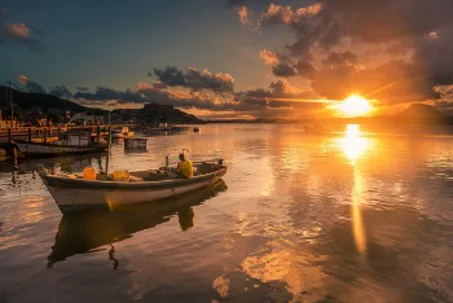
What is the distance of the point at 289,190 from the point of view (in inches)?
993

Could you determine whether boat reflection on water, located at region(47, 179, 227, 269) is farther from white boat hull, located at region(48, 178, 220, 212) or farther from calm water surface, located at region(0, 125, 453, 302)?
white boat hull, located at region(48, 178, 220, 212)

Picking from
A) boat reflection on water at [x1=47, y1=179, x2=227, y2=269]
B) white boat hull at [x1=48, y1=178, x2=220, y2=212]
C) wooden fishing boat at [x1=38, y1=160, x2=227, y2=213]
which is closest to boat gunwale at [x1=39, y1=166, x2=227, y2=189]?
wooden fishing boat at [x1=38, y1=160, x2=227, y2=213]

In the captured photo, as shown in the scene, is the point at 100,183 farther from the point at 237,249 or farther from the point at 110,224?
the point at 237,249

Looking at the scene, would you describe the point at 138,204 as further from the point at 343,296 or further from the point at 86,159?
the point at 86,159

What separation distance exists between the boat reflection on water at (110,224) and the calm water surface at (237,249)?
55mm

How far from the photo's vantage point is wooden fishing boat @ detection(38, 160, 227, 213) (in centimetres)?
1609

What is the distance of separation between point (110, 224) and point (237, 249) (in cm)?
722

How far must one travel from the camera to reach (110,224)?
16203mm

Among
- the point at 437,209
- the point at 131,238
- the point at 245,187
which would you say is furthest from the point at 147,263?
the point at 437,209

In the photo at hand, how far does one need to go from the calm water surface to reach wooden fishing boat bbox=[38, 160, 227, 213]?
67cm

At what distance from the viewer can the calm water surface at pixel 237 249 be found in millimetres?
9766

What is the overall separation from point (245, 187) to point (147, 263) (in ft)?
51.3

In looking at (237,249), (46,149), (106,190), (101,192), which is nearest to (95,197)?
(101,192)

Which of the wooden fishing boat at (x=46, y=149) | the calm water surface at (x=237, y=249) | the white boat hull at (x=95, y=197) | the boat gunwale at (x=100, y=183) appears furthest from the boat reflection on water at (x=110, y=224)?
the wooden fishing boat at (x=46, y=149)
